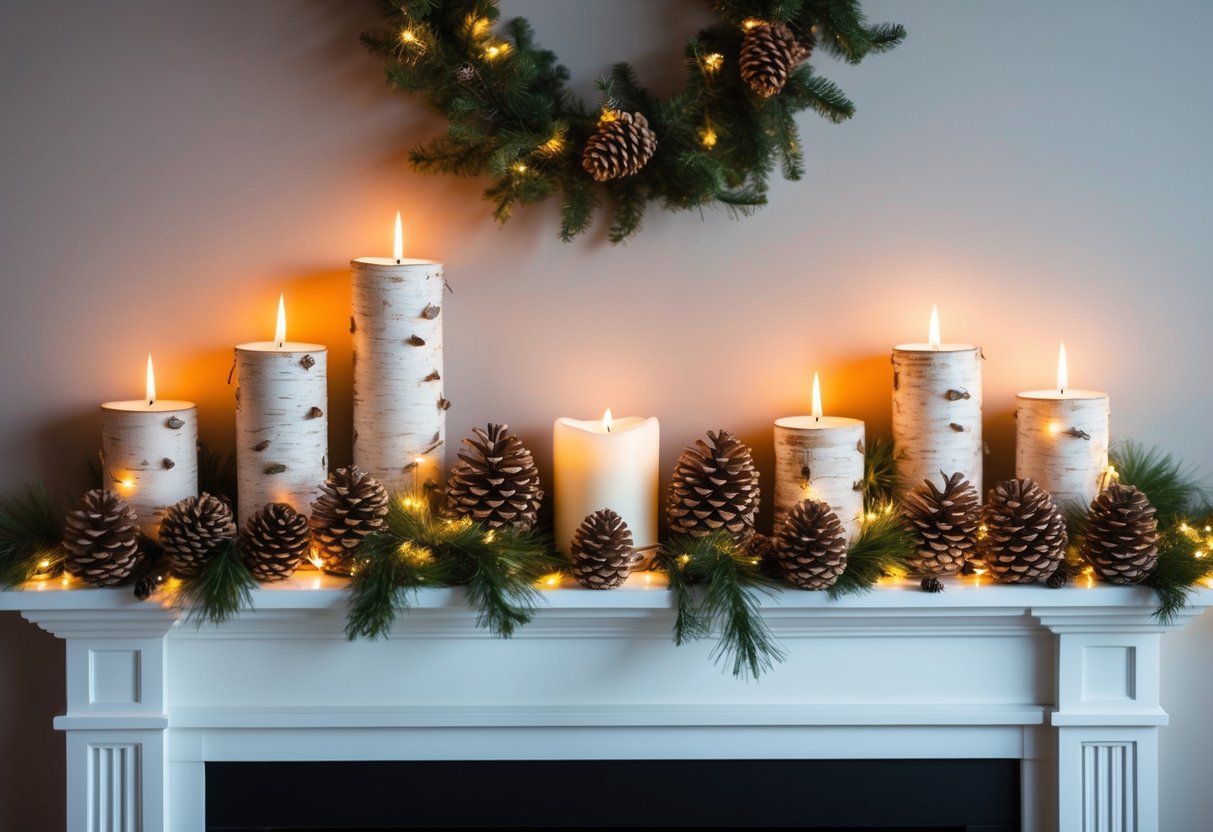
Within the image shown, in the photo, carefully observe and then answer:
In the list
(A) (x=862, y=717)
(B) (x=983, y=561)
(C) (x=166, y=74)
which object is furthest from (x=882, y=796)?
(C) (x=166, y=74)

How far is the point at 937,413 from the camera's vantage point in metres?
1.33

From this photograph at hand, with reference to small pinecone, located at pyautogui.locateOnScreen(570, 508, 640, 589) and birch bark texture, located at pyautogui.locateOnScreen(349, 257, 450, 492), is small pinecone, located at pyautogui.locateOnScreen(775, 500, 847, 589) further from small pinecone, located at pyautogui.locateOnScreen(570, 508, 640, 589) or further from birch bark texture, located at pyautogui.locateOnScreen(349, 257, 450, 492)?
birch bark texture, located at pyautogui.locateOnScreen(349, 257, 450, 492)

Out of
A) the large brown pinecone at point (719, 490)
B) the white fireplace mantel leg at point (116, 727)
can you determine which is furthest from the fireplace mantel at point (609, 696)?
the large brown pinecone at point (719, 490)

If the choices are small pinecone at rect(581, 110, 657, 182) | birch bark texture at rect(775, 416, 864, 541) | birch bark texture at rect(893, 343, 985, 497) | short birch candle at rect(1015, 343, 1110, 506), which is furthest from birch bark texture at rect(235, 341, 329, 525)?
short birch candle at rect(1015, 343, 1110, 506)

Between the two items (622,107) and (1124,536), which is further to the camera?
(622,107)

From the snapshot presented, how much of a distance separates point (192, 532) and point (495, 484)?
0.33 meters

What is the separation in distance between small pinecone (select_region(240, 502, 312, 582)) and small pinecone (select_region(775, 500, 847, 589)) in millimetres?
528

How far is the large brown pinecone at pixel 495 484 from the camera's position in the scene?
1268 millimetres

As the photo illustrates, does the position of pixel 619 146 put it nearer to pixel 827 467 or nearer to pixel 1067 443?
pixel 827 467

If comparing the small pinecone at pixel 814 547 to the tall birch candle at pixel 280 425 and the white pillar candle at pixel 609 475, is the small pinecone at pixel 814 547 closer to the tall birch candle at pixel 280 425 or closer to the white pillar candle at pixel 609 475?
the white pillar candle at pixel 609 475

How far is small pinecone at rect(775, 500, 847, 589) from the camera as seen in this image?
1217 millimetres

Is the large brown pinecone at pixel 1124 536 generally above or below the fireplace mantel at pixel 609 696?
above

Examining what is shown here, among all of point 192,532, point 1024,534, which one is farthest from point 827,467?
point 192,532

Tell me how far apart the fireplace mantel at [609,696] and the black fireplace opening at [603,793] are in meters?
0.02
